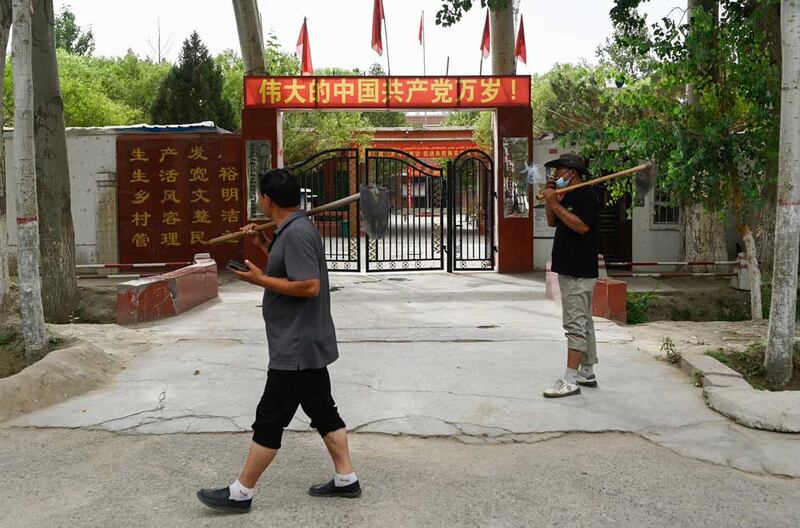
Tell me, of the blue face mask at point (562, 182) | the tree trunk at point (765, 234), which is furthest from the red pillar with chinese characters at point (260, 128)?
the blue face mask at point (562, 182)

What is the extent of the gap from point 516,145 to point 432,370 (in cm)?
845

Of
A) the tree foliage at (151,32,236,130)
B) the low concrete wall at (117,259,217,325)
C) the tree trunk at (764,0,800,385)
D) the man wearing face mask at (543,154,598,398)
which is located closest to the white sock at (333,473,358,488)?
the man wearing face mask at (543,154,598,398)

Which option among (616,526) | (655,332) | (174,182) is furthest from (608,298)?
(174,182)

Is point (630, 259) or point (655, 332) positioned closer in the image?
point (655, 332)

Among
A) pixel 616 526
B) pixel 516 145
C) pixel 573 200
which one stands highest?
pixel 516 145

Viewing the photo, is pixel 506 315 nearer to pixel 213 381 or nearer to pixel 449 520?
pixel 213 381

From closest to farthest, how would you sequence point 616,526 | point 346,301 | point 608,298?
point 616,526 < point 608,298 < point 346,301

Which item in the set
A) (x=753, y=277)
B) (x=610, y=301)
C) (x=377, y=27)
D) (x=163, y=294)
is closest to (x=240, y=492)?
(x=163, y=294)

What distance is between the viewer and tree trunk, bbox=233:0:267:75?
56.6 feet

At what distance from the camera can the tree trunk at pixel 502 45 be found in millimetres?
16781

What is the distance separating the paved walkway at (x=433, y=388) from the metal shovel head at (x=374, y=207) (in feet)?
4.10

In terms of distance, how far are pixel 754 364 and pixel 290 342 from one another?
4.71 metres

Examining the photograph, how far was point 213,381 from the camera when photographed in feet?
21.1

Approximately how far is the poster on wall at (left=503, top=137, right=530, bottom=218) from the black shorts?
11.0 meters
